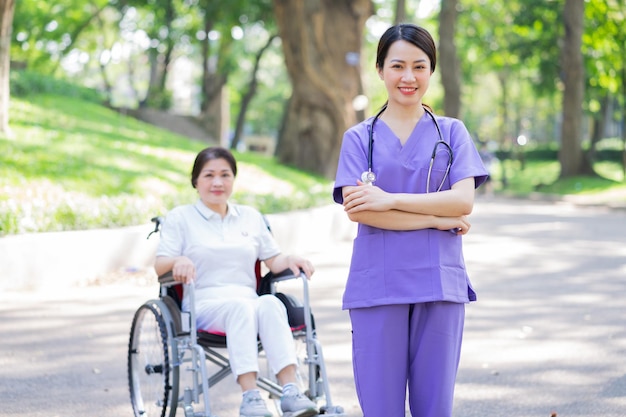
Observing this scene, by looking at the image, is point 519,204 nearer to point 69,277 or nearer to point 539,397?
point 69,277

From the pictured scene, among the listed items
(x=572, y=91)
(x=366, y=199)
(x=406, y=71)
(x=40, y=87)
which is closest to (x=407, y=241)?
(x=366, y=199)

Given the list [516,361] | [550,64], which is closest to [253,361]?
[516,361]

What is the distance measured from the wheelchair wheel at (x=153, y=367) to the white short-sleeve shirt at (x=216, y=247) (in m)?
A: 0.31

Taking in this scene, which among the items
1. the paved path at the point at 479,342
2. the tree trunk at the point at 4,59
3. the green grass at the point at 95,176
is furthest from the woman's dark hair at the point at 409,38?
the tree trunk at the point at 4,59

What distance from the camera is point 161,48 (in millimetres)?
37844

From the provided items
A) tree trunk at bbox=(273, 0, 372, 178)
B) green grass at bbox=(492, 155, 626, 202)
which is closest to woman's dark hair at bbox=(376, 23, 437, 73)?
tree trunk at bbox=(273, 0, 372, 178)

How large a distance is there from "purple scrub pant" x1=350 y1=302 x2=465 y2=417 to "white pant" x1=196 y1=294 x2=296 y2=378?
1289 mm

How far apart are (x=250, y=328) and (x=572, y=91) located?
25302 millimetres

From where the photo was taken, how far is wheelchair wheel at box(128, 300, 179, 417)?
4.62m

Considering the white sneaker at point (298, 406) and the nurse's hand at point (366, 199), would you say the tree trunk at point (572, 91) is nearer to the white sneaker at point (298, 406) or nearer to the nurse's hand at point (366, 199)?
the white sneaker at point (298, 406)

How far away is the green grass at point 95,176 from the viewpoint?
10258 millimetres

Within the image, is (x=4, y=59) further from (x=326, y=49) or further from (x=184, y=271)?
(x=184, y=271)

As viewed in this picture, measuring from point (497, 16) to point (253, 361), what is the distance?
3349 centimetres

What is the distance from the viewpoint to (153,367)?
486 centimetres
